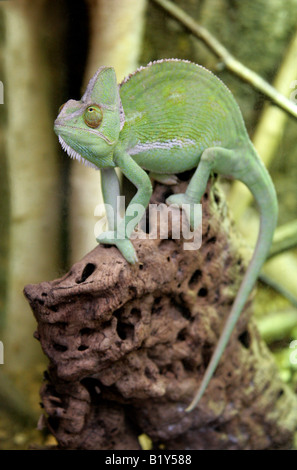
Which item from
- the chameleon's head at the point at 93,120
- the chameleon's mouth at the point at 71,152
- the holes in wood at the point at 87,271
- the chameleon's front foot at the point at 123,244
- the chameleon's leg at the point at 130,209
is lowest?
the holes in wood at the point at 87,271

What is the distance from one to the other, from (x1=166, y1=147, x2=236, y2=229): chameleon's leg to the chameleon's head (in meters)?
0.21

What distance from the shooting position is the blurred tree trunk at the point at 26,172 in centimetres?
109

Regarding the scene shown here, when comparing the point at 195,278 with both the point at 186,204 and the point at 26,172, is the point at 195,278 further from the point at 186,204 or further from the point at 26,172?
the point at 26,172

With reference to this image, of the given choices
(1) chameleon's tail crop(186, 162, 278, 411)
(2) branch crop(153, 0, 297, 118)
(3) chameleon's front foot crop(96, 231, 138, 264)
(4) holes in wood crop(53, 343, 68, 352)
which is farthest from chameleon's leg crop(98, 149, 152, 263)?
(2) branch crop(153, 0, 297, 118)

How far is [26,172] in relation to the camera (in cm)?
115

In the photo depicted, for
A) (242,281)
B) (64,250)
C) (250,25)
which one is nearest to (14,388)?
(64,250)

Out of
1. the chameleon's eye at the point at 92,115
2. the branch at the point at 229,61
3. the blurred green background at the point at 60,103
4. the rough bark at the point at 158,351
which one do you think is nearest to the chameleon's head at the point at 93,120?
the chameleon's eye at the point at 92,115

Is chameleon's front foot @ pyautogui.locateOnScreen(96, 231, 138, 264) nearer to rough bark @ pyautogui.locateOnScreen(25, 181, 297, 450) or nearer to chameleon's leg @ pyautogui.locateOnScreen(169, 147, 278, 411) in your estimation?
rough bark @ pyautogui.locateOnScreen(25, 181, 297, 450)

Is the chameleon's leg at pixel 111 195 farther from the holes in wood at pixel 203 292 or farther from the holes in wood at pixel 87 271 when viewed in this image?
the holes in wood at pixel 203 292

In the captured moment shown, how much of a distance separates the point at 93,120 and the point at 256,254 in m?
0.61

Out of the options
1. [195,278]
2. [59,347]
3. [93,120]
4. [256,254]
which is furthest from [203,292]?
[93,120]

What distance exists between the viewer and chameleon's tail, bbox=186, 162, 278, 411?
3.76 feet

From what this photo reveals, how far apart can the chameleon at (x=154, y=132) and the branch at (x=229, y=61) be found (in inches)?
9.8
